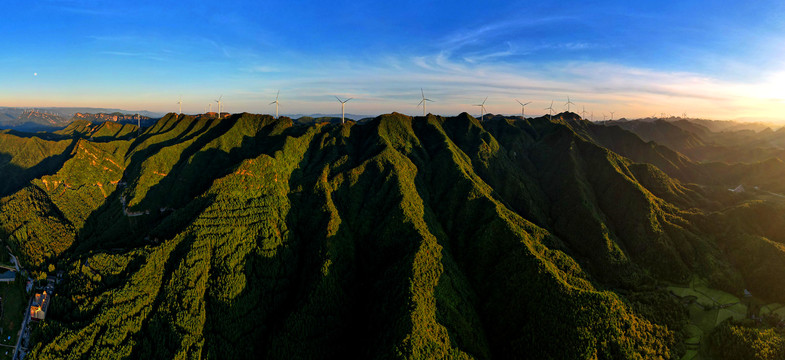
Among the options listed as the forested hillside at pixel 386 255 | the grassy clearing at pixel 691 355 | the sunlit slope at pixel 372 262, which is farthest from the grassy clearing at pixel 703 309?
the sunlit slope at pixel 372 262

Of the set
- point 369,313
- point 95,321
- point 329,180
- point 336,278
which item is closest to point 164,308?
point 95,321

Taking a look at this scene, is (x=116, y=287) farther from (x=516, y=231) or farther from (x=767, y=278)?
(x=767, y=278)

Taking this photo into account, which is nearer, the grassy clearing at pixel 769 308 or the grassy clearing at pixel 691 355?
the grassy clearing at pixel 691 355

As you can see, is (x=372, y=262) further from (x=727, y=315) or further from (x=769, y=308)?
(x=769, y=308)

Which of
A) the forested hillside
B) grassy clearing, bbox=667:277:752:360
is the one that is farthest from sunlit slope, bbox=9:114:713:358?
grassy clearing, bbox=667:277:752:360

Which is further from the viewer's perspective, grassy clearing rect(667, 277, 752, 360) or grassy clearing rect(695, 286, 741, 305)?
grassy clearing rect(695, 286, 741, 305)

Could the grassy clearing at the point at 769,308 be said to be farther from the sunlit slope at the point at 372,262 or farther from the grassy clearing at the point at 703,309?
the sunlit slope at the point at 372,262

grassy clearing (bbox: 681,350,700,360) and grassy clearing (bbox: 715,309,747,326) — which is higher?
grassy clearing (bbox: 715,309,747,326)

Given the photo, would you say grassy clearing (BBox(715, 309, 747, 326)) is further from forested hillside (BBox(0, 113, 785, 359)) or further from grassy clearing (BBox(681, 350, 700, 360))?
grassy clearing (BBox(681, 350, 700, 360))

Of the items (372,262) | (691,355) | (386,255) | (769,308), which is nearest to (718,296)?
(769,308)
